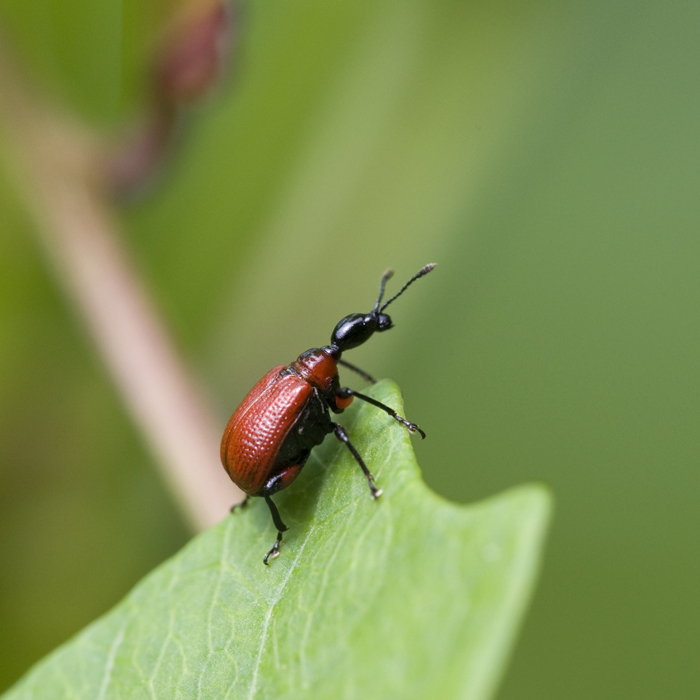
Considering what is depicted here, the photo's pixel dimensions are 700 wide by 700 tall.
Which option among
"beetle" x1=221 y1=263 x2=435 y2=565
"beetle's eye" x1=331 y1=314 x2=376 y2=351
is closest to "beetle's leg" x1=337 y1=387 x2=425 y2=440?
"beetle" x1=221 y1=263 x2=435 y2=565

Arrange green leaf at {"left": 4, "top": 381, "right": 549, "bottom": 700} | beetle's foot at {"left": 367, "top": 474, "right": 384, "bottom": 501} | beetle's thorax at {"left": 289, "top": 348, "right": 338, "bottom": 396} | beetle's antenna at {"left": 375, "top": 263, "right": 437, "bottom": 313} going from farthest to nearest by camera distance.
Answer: beetle's antenna at {"left": 375, "top": 263, "right": 437, "bottom": 313}
beetle's thorax at {"left": 289, "top": 348, "right": 338, "bottom": 396}
beetle's foot at {"left": 367, "top": 474, "right": 384, "bottom": 501}
green leaf at {"left": 4, "top": 381, "right": 549, "bottom": 700}

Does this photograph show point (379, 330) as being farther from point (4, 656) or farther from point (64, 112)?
point (4, 656)

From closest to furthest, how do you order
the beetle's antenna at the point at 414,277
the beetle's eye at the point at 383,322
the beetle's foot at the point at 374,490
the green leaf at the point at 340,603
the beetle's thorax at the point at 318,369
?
the green leaf at the point at 340,603 < the beetle's foot at the point at 374,490 < the beetle's thorax at the point at 318,369 < the beetle's antenna at the point at 414,277 < the beetle's eye at the point at 383,322

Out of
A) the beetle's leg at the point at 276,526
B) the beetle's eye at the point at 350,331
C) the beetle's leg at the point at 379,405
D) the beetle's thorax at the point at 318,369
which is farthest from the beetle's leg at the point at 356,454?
the beetle's eye at the point at 350,331

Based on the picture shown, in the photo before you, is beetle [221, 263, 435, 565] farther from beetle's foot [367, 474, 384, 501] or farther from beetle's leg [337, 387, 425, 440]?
beetle's foot [367, 474, 384, 501]

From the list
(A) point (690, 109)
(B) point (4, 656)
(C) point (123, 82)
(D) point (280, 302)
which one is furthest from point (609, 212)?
(B) point (4, 656)

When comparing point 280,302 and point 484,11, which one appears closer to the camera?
point 484,11

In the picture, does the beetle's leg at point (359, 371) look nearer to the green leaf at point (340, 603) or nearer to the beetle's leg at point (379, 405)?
the beetle's leg at point (379, 405)
